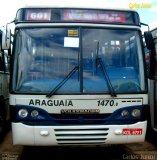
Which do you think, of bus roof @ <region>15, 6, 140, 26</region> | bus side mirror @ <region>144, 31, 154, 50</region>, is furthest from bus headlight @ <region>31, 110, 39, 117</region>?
bus side mirror @ <region>144, 31, 154, 50</region>

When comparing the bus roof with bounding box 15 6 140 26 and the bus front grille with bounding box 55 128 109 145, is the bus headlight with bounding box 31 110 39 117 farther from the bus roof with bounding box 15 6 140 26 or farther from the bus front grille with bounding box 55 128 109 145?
the bus roof with bounding box 15 6 140 26

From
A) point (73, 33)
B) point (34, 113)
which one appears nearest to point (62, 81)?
point (34, 113)

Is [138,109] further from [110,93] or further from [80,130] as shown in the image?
[80,130]

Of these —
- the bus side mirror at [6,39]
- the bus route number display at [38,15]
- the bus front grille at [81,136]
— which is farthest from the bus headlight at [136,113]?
the bus side mirror at [6,39]

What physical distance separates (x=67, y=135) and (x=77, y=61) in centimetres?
141

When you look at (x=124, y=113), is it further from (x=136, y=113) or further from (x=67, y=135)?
(x=67, y=135)

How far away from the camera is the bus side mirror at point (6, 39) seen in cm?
863

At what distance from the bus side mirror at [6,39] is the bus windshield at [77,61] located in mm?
214

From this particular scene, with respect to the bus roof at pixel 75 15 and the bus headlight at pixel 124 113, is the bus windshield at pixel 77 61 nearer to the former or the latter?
the bus roof at pixel 75 15

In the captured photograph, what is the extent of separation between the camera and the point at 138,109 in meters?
8.55

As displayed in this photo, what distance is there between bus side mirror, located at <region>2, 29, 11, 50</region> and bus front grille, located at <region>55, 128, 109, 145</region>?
6.25 ft

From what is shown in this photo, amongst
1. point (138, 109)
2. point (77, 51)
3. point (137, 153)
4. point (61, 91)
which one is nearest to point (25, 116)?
point (61, 91)

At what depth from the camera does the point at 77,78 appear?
8.45 meters

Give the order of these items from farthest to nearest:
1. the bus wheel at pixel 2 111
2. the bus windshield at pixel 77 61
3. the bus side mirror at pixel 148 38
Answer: the bus wheel at pixel 2 111
the bus side mirror at pixel 148 38
the bus windshield at pixel 77 61
